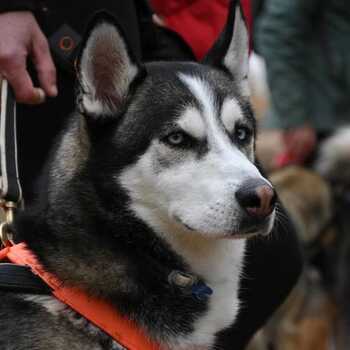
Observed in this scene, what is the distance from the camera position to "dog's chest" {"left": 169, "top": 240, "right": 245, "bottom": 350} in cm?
265

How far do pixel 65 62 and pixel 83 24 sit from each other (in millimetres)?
148

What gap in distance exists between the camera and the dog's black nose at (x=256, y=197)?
95.2 inches

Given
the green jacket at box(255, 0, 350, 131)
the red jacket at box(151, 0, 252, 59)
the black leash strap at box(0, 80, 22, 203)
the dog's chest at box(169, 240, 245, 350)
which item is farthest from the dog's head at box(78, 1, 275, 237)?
the green jacket at box(255, 0, 350, 131)

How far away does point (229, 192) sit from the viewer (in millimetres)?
2455

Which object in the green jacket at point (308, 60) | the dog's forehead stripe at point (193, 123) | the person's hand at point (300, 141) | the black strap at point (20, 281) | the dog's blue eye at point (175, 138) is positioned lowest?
the person's hand at point (300, 141)

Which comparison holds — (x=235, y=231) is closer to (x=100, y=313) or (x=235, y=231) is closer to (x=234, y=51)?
(x=100, y=313)

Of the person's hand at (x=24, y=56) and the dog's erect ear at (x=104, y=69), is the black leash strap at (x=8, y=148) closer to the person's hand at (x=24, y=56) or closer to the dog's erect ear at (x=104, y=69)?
the person's hand at (x=24, y=56)

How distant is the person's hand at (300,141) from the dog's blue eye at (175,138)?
333 cm

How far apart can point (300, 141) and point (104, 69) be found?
11.1 ft

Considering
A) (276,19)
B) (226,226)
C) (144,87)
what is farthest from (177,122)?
(276,19)

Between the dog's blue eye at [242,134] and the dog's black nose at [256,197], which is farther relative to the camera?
the dog's blue eye at [242,134]

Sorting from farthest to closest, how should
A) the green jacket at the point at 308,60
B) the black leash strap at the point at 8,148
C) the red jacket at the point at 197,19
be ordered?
the green jacket at the point at 308,60
the red jacket at the point at 197,19
the black leash strap at the point at 8,148

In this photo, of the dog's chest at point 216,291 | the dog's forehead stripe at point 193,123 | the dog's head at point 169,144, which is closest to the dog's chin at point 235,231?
the dog's head at point 169,144

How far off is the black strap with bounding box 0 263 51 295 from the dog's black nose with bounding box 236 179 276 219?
0.58m
